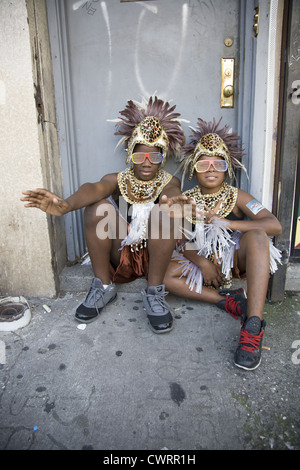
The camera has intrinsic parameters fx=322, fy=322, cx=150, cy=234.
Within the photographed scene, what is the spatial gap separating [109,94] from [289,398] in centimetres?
248

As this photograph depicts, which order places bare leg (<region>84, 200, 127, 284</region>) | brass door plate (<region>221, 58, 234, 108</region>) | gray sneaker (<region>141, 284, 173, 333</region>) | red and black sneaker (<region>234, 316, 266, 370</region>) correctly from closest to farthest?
red and black sneaker (<region>234, 316, 266, 370</region>) < gray sneaker (<region>141, 284, 173, 333</region>) < bare leg (<region>84, 200, 127, 284</region>) < brass door plate (<region>221, 58, 234, 108</region>)

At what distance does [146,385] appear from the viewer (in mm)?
1675

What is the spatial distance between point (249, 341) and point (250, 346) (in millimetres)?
27

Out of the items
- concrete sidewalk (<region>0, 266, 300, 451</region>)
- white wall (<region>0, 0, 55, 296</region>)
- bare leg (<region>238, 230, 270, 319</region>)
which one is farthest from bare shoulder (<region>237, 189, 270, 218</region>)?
white wall (<region>0, 0, 55, 296</region>)

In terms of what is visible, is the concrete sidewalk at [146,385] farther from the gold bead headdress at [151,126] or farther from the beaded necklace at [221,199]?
the gold bead headdress at [151,126]

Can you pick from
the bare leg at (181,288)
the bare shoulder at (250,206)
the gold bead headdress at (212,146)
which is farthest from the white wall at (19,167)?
the bare shoulder at (250,206)

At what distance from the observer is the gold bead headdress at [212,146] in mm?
2318

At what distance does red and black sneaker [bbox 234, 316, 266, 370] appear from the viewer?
1.75 m

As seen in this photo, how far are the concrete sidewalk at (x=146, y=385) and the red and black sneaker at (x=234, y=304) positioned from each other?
0.06 meters

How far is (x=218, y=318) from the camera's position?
2.24 m

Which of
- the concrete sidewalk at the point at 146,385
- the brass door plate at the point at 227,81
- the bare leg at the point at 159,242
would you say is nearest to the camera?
the concrete sidewalk at the point at 146,385

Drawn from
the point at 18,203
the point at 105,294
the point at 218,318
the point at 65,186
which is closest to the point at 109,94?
the point at 65,186

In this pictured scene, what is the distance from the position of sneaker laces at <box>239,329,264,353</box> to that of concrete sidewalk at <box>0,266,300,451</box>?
4.7 inches

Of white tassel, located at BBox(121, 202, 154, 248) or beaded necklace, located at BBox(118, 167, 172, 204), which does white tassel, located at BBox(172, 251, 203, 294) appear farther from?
beaded necklace, located at BBox(118, 167, 172, 204)
